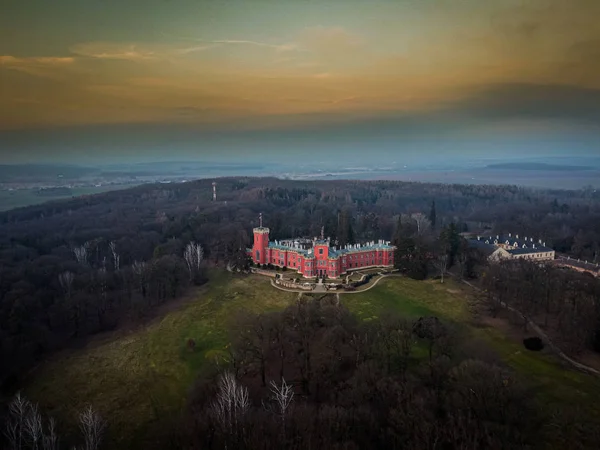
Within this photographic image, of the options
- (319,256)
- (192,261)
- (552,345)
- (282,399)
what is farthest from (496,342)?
(192,261)

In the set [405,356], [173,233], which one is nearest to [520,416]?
[405,356]

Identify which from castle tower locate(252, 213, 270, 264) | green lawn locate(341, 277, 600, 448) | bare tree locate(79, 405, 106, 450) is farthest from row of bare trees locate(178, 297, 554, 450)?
castle tower locate(252, 213, 270, 264)

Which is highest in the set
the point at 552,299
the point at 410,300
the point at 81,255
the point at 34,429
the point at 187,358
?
the point at 552,299

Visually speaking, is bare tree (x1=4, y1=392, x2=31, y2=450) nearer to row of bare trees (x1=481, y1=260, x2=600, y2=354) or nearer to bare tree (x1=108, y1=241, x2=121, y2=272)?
row of bare trees (x1=481, y1=260, x2=600, y2=354)

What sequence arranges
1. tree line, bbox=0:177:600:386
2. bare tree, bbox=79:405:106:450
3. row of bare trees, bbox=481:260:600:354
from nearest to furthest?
bare tree, bbox=79:405:106:450 → row of bare trees, bbox=481:260:600:354 → tree line, bbox=0:177:600:386

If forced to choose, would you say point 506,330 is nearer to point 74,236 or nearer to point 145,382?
point 145,382

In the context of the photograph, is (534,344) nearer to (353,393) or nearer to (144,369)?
(353,393)
